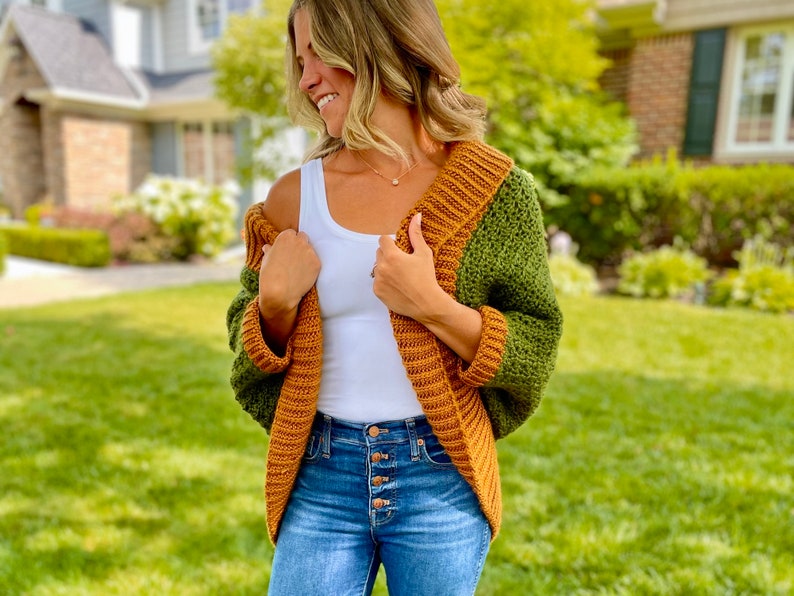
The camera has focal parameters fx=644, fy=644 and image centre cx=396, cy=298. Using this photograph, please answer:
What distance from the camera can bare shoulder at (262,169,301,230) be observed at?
4.71ft

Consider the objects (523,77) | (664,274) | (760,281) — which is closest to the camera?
(760,281)

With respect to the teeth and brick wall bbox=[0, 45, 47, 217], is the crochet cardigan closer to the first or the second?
the teeth

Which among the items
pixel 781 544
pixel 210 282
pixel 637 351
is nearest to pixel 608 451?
pixel 781 544

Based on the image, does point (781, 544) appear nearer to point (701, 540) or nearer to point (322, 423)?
point (701, 540)

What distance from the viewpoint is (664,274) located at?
26.5 feet

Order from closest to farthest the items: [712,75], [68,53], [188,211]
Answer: [712,75], [188,211], [68,53]

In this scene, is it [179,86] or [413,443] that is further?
[179,86]

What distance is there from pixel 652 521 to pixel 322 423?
7.33 feet

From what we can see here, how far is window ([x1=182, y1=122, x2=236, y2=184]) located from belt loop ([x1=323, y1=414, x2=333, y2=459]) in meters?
13.9

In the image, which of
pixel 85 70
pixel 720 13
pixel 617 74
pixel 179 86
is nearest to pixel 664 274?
pixel 617 74

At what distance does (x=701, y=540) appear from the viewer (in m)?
2.86

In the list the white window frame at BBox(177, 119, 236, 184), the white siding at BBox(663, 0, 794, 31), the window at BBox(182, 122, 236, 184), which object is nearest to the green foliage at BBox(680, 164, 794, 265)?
the white siding at BBox(663, 0, 794, 31)

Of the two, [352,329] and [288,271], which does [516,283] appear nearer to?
[352,329]

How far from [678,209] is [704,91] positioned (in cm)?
221
